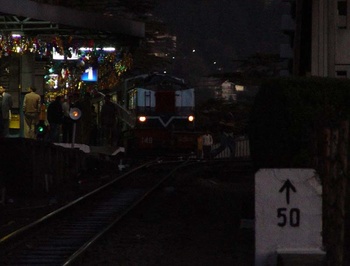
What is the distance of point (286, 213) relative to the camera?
698cm

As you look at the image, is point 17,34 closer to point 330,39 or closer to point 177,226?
point 330,39

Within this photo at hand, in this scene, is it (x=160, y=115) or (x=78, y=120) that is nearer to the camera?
(x=78, y=120)

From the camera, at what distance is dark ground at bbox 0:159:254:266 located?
1252cm

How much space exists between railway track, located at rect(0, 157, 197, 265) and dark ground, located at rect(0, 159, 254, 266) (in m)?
0.27

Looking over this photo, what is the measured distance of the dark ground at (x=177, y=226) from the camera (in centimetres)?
1252

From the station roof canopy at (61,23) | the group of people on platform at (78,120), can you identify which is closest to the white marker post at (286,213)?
the station roof canopy at (61,23)

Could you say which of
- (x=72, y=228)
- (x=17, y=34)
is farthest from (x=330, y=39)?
(x=17, y=34)

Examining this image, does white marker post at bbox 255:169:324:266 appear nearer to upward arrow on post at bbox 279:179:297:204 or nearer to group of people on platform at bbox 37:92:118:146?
upward arrow on post at bbox 279:179:297:204

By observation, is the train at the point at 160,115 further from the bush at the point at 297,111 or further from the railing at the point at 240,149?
the bush at the point at 297,111

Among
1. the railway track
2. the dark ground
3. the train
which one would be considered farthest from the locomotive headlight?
the railway track

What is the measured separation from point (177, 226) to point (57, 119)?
11.5 m

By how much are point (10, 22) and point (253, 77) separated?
3890cm

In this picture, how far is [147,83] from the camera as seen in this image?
128 feet

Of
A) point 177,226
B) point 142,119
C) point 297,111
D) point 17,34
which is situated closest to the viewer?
point 297,111
